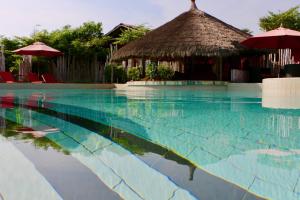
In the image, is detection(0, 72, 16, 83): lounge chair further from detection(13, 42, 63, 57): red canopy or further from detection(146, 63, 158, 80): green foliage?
detection(146, 63, 158, 80): green foliage

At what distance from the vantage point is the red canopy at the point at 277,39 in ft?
38.1

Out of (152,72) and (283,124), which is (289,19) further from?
(283,124)

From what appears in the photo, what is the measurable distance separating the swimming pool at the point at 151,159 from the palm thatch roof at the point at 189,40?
999cm

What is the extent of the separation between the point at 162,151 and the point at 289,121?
232cm

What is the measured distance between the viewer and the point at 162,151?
112 inches

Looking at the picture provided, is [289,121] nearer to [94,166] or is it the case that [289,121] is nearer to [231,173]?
[231,173]

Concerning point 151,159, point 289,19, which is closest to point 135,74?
point 289,19

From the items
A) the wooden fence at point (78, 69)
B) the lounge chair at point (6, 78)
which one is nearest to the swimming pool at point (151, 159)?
the lounge chair at point (6, 78)

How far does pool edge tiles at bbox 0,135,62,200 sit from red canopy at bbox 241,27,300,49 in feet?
35.4

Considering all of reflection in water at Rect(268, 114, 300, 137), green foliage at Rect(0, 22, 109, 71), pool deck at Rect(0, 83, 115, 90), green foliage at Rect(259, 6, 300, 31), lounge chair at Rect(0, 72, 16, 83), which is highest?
green foliage at Rect(259, 6, 300, 31)

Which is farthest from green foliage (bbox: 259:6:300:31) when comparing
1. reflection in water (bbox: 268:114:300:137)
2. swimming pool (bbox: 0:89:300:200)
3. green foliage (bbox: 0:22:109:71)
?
swimming pool (bbox: 0:89:300:200)

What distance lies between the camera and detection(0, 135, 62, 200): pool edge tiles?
1785 mm

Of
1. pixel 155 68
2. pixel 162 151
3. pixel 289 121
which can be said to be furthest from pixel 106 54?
pixel 162 151

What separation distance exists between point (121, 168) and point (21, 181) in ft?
2.14
